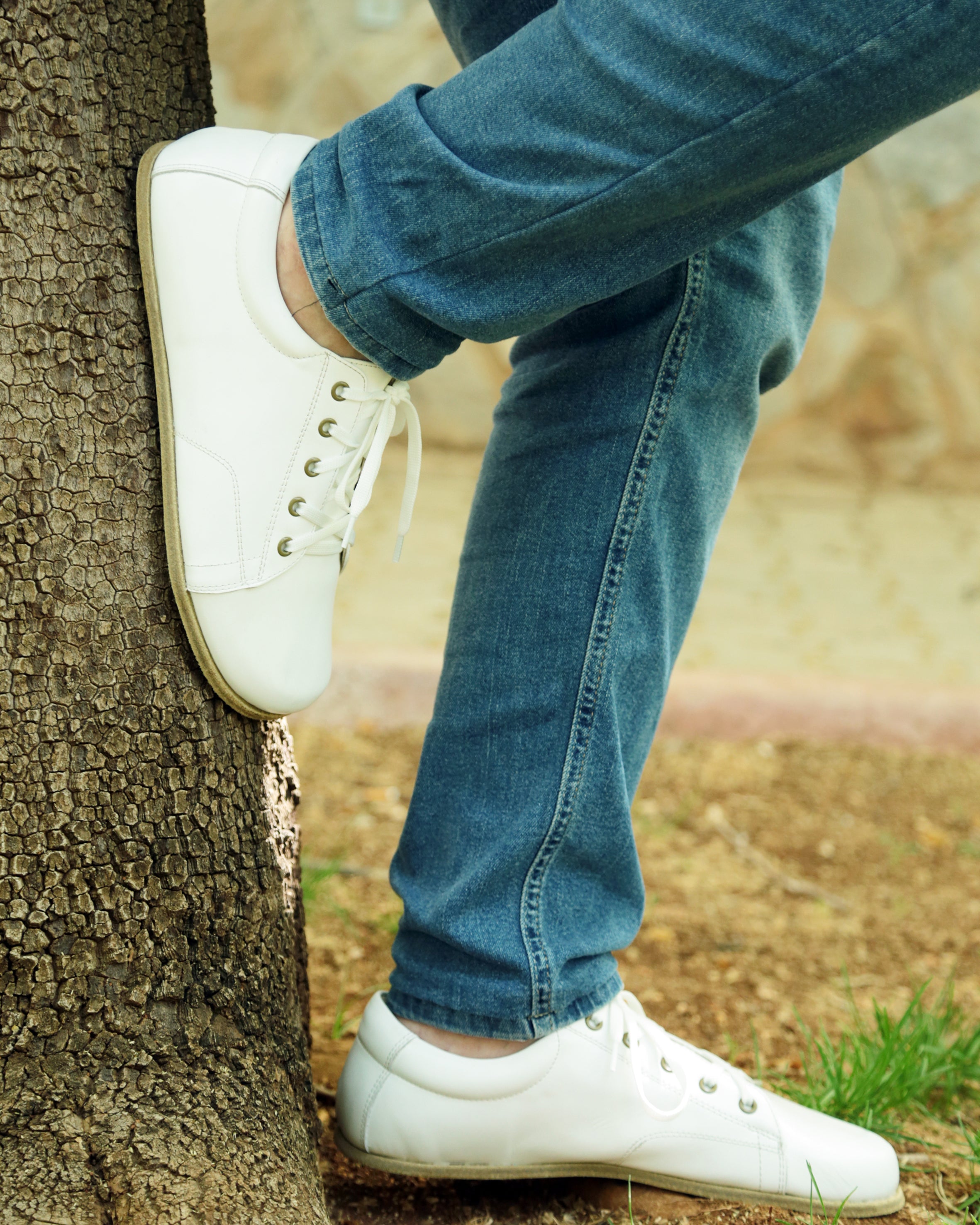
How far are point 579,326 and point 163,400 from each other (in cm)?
34

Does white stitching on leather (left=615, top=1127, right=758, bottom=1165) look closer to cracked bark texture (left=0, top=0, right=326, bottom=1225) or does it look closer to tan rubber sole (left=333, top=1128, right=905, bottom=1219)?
tan rubber sole (left=333, top=1128, right=905, bottom=1219)

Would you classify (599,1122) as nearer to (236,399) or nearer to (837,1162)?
(837,1162)

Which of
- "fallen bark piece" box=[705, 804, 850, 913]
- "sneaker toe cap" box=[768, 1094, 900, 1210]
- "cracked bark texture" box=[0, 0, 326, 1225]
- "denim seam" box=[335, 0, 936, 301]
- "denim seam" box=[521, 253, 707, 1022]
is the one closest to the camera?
"denim seam" box=[335, 0, 936, 301]

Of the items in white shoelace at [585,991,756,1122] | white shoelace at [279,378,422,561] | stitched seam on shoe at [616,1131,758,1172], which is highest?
white shoelace at [279,378,422,561]

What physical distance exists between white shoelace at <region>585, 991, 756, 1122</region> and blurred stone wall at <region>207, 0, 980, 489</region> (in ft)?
12.4

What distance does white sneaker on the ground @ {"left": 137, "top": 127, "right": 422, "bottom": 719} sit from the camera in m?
0.89

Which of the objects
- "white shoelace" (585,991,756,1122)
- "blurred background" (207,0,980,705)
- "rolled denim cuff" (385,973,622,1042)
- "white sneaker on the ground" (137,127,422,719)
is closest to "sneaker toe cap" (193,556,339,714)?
→ "white sneaker on the ground" (137,127,422,719)

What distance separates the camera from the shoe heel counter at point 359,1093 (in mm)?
1034

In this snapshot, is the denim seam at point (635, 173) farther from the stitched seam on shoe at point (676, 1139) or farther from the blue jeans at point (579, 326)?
the stitched seam on shoe at point (676, 1139)

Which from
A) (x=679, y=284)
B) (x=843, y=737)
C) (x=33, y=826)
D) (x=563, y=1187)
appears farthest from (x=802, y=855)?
(x=33, y=826)

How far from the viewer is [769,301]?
3.27ft

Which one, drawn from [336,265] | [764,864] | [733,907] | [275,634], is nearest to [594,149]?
[336,265]

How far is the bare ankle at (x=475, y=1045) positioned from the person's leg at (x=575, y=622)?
0.05 feet

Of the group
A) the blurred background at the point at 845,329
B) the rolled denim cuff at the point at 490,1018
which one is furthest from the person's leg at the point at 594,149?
the blurred background at the point at 845,329
